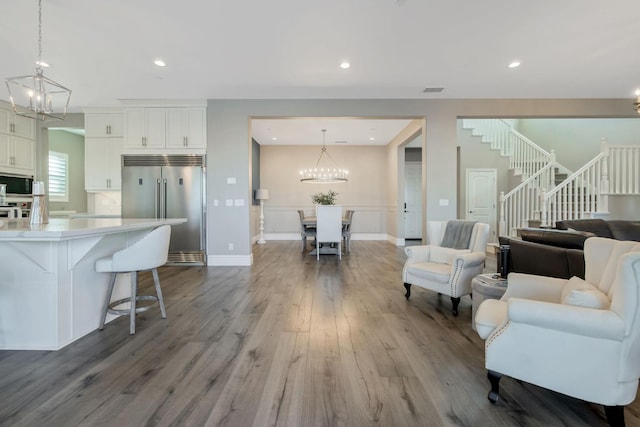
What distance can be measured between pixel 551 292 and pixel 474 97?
4047 mm

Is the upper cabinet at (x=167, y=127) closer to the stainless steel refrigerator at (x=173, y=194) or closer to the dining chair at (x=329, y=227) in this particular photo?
the stainless steel refrigerator at (x=173, y=194)

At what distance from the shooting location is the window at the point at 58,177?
6430 millimetres

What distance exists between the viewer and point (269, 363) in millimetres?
1995

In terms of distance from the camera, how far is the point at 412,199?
9.03 metres

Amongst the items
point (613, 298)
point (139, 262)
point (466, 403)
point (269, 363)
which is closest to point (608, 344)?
point (613, 298)

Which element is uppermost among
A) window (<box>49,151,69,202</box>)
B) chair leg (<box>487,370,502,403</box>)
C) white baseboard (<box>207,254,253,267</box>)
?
window (<box>49,151,69,202</box>)

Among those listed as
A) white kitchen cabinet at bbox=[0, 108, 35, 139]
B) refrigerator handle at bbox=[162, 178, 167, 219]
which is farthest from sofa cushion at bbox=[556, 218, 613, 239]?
white kitchen cabinet at bbox=[0, 108, 35, 139]

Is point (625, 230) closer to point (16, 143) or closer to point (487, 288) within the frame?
point (487, 288)

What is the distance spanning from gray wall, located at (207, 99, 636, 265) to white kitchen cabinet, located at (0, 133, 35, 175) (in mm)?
3614

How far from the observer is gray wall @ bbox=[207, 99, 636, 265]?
493 cm

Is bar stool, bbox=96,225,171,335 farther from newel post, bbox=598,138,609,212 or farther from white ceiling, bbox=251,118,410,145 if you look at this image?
newel post, bbox=598,138,609,212

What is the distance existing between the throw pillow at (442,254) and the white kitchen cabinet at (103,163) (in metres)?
5.48

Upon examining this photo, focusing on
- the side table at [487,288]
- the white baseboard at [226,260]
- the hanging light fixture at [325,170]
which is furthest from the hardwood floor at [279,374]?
the hanging light fixture at [325,170]

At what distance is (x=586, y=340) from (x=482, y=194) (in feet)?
22.8
